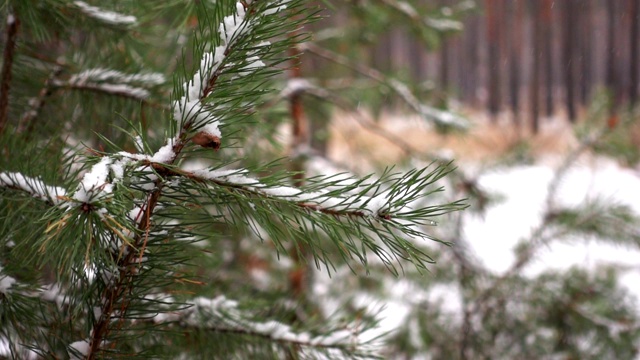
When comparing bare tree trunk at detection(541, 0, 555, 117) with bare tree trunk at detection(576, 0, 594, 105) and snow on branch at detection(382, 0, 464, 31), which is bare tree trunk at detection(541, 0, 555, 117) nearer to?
bare tree trunk at detection(576, 0, 594, 105)

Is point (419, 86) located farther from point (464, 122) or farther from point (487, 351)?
point (487, 351)

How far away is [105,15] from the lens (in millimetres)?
768

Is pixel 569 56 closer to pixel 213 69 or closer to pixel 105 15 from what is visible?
pixel 105 15

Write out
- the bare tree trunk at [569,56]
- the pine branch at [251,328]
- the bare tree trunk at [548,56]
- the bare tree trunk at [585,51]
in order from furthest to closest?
the bare tree trunk at [548,56]
the bare tree trunk at [569,56]
the bare tree trunk at [585,51]
the pine branch at [251,328]

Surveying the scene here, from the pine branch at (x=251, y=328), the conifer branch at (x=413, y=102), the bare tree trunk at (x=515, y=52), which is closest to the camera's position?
the pine branch at (x=251, y=328)

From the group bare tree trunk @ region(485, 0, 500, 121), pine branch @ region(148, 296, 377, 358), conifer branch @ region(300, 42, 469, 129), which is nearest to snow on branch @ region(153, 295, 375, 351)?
pine branch @ region(148, 296, 377, 358)

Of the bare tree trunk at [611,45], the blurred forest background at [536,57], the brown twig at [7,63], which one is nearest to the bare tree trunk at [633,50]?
the blurred forest background at [536,57]

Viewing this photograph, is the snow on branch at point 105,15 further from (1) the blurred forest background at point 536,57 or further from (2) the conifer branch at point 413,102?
(1) the blurred forest background at point 536,57

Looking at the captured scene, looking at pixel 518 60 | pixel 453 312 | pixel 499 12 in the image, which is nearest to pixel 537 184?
pixel 518 60

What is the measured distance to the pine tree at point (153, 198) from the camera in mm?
463

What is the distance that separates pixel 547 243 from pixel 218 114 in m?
1.56

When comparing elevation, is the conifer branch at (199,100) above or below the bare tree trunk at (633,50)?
above

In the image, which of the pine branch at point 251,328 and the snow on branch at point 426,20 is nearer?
the pine branch at point 251,328

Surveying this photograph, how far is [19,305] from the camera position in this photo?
58 cm
